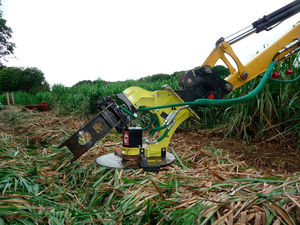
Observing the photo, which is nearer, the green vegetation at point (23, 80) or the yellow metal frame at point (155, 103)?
the yellow metal frame at point (155, 103)

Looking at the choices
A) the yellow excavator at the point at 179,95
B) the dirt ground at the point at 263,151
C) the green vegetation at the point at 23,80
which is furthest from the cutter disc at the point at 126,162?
the green vegetation at the point at 23,80

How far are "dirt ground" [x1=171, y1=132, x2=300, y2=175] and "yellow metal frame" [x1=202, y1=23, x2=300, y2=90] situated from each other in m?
0.94

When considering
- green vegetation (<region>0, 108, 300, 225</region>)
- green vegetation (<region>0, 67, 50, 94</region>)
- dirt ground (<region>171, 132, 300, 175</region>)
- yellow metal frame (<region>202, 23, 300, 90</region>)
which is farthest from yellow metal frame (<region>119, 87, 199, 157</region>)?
green vegetation (<region>0, 67, 50, 94</region>)

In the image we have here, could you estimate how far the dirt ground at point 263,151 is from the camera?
239 cm

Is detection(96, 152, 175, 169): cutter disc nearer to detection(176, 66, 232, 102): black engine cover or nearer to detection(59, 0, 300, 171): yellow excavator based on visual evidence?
detection(59, 0, 300, 171): yellow excavator

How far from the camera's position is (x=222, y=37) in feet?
7.09

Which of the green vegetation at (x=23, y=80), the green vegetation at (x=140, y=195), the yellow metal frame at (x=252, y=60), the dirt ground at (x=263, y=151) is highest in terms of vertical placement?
the green vegetation at (x=23, y=80)

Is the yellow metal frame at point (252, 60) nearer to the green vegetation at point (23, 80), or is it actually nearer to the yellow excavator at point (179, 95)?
the yellow excavator at point (179, 95)

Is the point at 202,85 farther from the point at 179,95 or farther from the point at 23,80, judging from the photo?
the point at 23,80

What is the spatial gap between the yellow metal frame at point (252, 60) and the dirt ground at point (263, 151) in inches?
37.0

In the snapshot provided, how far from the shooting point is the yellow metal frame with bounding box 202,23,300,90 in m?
2.17

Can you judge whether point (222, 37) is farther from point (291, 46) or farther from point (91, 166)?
point (91, 166)

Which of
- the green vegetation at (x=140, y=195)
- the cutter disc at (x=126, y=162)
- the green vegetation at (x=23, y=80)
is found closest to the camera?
the green vegetation at (x=140, y=195)

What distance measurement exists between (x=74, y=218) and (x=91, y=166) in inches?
36.9
